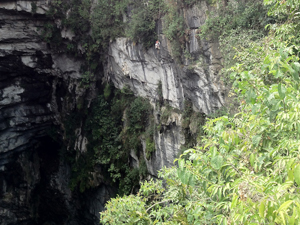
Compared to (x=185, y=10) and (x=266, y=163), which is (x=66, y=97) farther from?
(x=266, y=163)

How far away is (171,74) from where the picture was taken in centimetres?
678

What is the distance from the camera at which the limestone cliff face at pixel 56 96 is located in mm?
6077

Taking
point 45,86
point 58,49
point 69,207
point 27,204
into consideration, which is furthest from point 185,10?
point 27,204

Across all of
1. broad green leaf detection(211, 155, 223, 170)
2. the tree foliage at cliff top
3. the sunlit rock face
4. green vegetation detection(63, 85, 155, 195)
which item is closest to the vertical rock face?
green vegetation detection(63, 85, 155, 195)

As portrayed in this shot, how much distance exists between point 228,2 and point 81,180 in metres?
8.54

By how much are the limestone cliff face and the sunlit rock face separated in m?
0.03

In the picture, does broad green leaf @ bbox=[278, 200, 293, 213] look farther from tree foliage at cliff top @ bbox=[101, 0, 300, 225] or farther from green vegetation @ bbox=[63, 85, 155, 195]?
green vegetation @ bbox=[63, 85, 155, 195]

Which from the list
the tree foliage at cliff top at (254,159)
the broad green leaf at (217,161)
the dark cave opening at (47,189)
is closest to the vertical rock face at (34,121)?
the dark cave opening at (47,189)

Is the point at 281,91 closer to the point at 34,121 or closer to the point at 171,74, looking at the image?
the point at 171,74

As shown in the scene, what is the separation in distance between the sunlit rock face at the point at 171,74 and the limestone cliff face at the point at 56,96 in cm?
3

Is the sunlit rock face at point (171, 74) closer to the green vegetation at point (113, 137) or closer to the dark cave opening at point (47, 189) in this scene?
the green vegetation at point (113, 137)

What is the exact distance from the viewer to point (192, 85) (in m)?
6.17

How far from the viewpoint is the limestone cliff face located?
6.08 meters

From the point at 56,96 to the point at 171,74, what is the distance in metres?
6.82
